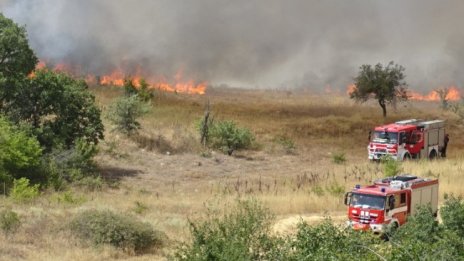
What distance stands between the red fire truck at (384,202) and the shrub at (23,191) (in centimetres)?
1207

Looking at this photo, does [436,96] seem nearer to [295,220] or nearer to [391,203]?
Answer: [295,220]

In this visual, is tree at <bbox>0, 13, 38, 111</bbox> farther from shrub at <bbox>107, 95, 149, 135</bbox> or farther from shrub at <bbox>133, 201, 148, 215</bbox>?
shrub at <bbox>133, 201, 148, 215</bbox>

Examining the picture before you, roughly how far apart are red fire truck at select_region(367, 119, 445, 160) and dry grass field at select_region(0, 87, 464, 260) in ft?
4.29

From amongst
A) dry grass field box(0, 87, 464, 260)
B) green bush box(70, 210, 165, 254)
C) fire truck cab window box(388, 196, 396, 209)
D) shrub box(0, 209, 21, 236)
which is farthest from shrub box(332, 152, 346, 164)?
shrub box(0, 209, 21, 236)

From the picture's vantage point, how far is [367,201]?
73.9ft

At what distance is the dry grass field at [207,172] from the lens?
22062 millimetres

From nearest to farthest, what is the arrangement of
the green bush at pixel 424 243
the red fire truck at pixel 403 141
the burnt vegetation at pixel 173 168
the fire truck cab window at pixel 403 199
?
the green bush at pixel 424 243 < the burnt vegetation at pixel 173 168 < the fire truck cab window at pixel 403 199 < the red fire truck at pixel 403 141

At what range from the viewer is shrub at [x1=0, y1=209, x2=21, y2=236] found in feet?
69.4

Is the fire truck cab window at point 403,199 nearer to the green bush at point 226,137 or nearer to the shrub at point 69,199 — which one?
the shrub at point 69,199

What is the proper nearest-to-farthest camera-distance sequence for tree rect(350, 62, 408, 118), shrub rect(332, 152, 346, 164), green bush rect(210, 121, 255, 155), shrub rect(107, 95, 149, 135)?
shrub rect(332, 152, 346, 164) → shrub rect(107, 95, 149, 135) → green bush rect(210, 121, 255, 155) → tree rect(350, 62, 408, 118)

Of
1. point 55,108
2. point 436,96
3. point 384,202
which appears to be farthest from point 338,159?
point 436,96

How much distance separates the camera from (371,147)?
41.2 m

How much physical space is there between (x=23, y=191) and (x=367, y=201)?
1318 cm

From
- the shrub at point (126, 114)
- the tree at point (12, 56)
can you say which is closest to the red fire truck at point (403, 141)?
the shrub at point (126, 114)
